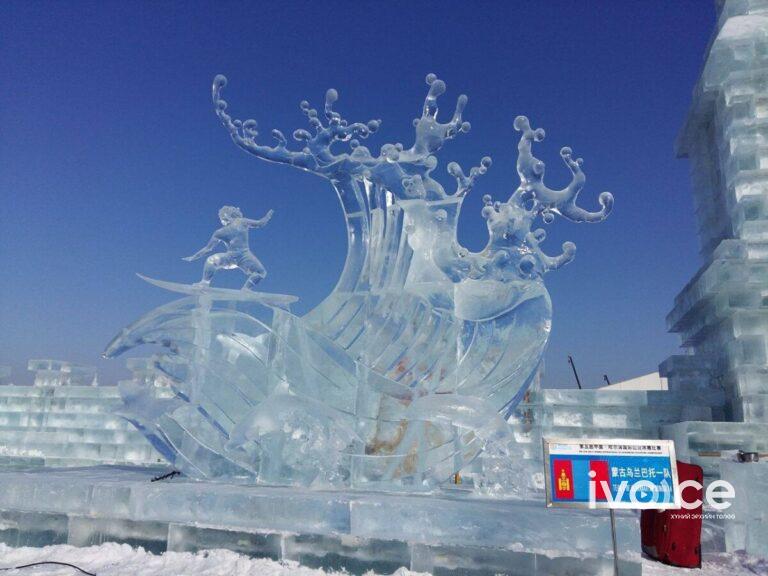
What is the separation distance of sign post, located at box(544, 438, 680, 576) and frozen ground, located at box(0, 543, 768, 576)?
1.02 meters

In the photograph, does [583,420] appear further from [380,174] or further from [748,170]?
[380,174]

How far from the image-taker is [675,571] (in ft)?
12.9

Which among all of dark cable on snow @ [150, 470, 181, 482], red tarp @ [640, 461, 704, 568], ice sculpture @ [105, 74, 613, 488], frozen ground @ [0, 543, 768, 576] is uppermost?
ice sculpture @ [105, 74, 613, 488]

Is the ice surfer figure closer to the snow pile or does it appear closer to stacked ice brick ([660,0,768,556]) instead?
the snow pile

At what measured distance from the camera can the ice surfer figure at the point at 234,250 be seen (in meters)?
5.39

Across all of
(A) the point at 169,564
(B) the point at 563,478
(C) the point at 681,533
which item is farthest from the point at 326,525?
(C) the point at 681,533

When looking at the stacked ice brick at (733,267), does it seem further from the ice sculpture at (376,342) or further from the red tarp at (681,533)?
the ice sculpture at (376,342)

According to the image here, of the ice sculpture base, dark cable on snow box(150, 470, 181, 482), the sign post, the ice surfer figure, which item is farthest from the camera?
the ice surfer figure

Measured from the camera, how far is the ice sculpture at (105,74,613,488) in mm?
4430

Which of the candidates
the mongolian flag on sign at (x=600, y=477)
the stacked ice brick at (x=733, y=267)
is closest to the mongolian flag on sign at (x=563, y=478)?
the mongolian flag on sign at (x=600, y=477)

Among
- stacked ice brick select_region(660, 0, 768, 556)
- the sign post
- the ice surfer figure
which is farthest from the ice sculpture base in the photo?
stacked ice brick select_region(660, 0, 768, 556)

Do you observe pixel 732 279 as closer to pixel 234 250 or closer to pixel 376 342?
pixel 376 342

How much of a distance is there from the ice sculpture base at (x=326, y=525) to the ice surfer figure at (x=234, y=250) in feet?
6.08

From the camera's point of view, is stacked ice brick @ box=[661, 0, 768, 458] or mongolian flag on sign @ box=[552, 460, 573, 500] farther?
stacked ice brick @ box=[661, 0, 768, 458]
